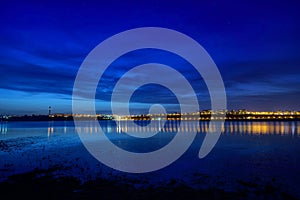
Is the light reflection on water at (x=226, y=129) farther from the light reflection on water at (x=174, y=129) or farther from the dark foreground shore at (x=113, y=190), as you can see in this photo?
the dark foreground shore at (x=113, y=190)

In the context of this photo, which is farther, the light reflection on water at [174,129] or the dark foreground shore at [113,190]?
the light reflection on water at [174,129]

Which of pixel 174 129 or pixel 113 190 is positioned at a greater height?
pixel 113 190

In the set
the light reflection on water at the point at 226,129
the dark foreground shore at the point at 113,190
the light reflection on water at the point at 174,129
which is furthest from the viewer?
the light reflection on water at the point at 174,129

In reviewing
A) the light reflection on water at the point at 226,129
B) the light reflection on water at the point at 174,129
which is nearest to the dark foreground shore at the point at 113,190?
the light reflection on water at the point at 174,129

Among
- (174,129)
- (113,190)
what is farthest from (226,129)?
(113,190)

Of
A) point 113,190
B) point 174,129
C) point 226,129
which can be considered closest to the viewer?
point 113,190

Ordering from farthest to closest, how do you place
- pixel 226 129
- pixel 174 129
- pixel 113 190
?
pixel 174 129 < pixel 226 129 < pixel 113 190

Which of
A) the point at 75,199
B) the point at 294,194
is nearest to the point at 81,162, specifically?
the point at 75,199

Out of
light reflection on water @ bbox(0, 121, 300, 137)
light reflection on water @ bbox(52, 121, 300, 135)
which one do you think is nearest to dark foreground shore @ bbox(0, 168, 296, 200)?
light reflection on water @ bbox(0, 121, 300, 137)

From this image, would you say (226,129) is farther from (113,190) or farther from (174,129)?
(113,190)

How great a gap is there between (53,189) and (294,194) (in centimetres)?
1228

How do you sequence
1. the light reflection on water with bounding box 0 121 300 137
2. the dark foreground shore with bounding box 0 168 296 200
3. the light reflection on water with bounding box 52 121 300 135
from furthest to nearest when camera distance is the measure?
the light reflection on water with bounding box 0 121 300 137 < the light reflection on water with bounding box 52 121 300 135 < the dark foreground shore with bounding box 0 168 296 200

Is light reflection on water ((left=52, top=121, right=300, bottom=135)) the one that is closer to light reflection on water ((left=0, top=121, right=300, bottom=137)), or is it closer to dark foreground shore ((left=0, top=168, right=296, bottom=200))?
light reflection on water ((left=0, top=121, right=300, bottom=137))

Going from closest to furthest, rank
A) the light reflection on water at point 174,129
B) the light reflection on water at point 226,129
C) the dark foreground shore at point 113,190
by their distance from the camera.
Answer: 1. the dark foreground shore at point 113,190
2. the light reflection on water at point 226,129
3. the light reflection on water at point 174,129
